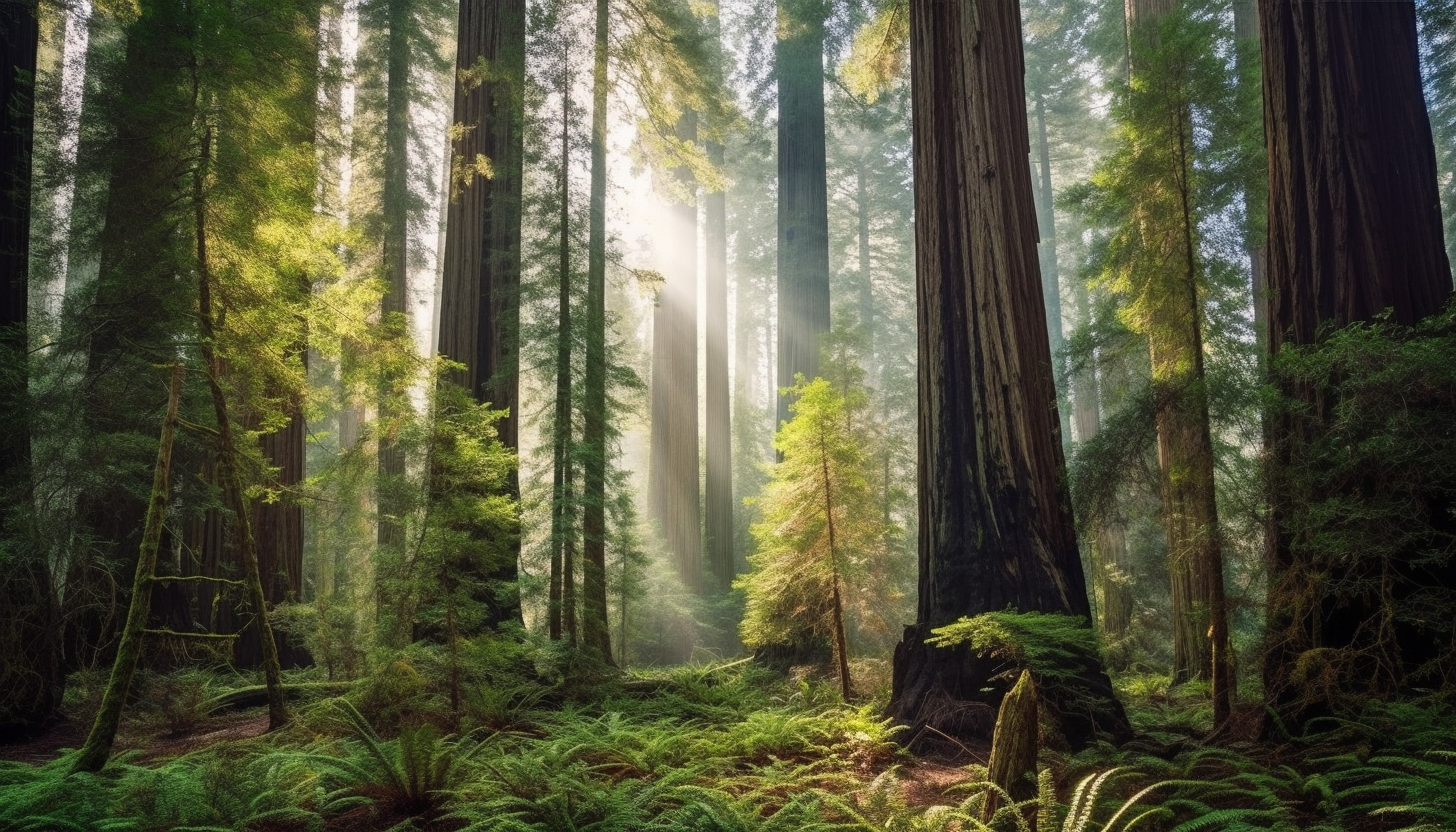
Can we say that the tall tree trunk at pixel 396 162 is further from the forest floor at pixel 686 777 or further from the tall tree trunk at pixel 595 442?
the forest floor at pixel 686 777

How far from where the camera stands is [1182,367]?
5.07 metres

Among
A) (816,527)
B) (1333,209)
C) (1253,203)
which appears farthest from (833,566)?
(1253,203)

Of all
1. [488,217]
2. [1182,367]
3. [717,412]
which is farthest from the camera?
[717,412]

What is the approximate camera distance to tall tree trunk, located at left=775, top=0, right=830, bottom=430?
12.4m

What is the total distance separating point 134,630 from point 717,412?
13.5m

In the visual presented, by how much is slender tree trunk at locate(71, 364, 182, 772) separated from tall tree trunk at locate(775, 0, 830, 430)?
9.16m

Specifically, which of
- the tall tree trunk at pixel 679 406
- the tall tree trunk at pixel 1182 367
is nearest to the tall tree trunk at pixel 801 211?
the tall tree trunk at pixel 679 406

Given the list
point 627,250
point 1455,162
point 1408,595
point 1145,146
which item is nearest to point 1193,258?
point 1145,146

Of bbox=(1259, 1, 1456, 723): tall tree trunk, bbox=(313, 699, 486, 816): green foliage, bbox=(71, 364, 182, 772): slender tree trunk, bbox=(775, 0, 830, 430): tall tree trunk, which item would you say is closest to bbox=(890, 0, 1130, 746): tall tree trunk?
bbox=(1259, 1, 1456, 723): tall tree trunk

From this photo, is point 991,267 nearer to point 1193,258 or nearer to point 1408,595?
point 1193,258

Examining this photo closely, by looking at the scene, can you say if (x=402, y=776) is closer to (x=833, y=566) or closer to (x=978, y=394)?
(x=833, y=566)

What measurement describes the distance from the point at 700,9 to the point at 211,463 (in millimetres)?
8971

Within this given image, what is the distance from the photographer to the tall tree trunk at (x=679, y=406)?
1466 centimetres

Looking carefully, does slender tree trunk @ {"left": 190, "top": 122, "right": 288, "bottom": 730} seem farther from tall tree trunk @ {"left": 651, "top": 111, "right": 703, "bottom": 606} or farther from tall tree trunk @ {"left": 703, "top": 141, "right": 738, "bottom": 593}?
tall tree trunk @ {"left": 703, "top": 141, "right": 738, "bottom": 593}
